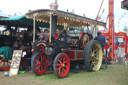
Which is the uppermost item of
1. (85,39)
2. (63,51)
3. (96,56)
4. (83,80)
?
(85,39)

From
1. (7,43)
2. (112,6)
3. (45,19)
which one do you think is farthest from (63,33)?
(112,6)

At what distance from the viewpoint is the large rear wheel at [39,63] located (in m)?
4.80

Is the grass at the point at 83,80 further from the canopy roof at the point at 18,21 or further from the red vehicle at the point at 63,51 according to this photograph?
the canopy roof at the point at 18,21

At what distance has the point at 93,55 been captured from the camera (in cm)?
600

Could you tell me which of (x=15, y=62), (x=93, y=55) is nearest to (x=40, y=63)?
(x=15, y=62)

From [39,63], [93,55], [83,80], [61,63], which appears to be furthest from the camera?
[93,55]

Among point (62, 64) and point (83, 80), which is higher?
point (62, 64)

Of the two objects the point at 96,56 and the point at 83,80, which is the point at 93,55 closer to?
the point at 96,56

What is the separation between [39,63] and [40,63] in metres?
0.05

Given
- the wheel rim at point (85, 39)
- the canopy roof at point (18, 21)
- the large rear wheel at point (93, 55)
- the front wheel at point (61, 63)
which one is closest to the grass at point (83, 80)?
the front wheel at point (61, 63)

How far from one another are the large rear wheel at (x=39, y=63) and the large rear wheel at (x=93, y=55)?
60.5 inches

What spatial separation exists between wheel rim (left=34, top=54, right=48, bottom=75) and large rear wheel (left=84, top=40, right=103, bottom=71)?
1536 mm

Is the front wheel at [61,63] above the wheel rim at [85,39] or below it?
below

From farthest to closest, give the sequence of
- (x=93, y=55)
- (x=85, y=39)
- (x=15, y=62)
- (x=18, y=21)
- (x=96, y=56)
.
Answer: (x=18, y=21), (x=96, y=56), (x=85, y=39), (x=93, y=55), (x=15, y=62)
